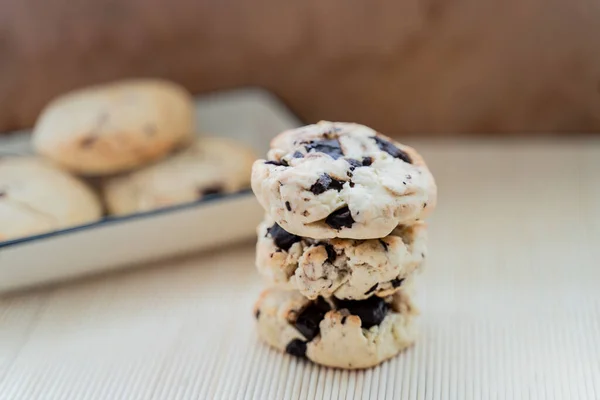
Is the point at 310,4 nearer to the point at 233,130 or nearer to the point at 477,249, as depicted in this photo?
the point at 233,130

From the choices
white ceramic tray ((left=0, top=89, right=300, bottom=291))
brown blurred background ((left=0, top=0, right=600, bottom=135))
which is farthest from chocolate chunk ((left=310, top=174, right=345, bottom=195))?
brown blurred background ((left=0, top=0, right=600, bottom=135))

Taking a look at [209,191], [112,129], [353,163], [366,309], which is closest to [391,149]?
[353,163]

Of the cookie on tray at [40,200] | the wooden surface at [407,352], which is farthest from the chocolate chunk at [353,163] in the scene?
the cookie on tray at [40,200]

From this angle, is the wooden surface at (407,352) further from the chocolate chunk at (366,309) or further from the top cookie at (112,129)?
the top cookie at (112,129)

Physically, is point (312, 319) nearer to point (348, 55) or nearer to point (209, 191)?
point (209, 191)

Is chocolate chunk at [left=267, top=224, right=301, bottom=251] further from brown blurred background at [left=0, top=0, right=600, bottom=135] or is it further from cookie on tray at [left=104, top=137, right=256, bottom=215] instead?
brown blurred background at [left=0, top=0, right=600, bottom=135]

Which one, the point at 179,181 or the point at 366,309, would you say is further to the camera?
the point at 179,181
